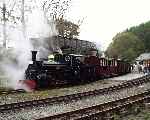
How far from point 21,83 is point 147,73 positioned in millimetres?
17995

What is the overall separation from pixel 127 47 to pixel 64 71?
7548cm

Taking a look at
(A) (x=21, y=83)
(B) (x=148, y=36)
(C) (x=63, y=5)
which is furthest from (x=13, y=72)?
(B) (x=148, y=36)

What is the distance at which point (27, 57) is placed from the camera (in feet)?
76.0

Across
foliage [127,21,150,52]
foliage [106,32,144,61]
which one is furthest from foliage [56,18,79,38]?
foliage [127,21,150,52]

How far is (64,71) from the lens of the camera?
2364 centimetres

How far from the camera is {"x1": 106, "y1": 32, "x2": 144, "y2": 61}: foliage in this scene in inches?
3626

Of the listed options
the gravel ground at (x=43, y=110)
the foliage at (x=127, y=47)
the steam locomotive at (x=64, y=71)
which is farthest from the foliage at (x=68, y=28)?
the foliage at (x=127, y=47)

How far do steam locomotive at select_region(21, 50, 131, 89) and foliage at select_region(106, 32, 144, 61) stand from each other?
62.3 m

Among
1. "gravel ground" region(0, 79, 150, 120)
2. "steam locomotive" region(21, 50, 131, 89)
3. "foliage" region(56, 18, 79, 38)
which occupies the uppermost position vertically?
"foliage" region(56, 18, 79, 38)

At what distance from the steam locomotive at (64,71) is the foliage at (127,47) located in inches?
2452

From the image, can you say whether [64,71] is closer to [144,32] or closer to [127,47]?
[127,47]

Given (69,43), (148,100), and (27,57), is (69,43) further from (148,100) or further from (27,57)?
(148,100)

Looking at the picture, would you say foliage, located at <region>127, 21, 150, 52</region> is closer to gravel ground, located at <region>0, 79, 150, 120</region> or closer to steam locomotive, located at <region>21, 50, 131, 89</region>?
steam locomotive, located at <region>21, 50, 131, 89</region>

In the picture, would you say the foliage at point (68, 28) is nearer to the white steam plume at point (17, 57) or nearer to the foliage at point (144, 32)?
the white steam plume at point (17, 57)
